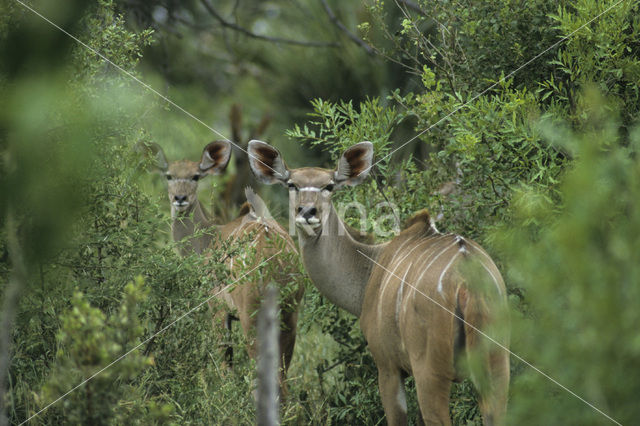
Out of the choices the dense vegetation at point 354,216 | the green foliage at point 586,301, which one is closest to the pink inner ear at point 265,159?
the dense vegetation at point 354,216

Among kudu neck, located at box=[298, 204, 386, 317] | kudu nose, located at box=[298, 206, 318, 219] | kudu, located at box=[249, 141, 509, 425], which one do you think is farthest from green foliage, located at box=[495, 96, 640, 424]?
kudu neck, located at box=[298, 204, 386, 317]

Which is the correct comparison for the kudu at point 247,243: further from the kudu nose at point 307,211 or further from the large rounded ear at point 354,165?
the large rounded ear at point 354,165

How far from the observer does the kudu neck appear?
3.99 metres

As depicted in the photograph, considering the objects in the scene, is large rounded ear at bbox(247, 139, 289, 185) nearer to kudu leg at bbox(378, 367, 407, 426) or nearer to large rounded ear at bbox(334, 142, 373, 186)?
large rounded ear at bbox(334, 142, 373, 186)

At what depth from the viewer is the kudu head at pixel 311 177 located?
389 cm

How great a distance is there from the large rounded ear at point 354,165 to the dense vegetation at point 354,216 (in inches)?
8.4

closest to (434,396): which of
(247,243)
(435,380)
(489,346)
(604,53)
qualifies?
(435,380)

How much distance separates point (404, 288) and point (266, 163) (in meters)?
1.28

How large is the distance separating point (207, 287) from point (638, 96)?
2195 millimetres

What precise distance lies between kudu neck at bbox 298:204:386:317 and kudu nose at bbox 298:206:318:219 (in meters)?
0.13

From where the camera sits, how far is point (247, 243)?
3.87m

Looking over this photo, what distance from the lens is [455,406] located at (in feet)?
13.0

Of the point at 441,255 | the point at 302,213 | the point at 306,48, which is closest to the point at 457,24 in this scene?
Result: the point at 302,213

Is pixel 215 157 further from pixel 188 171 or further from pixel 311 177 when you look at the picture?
pixel 311 177
